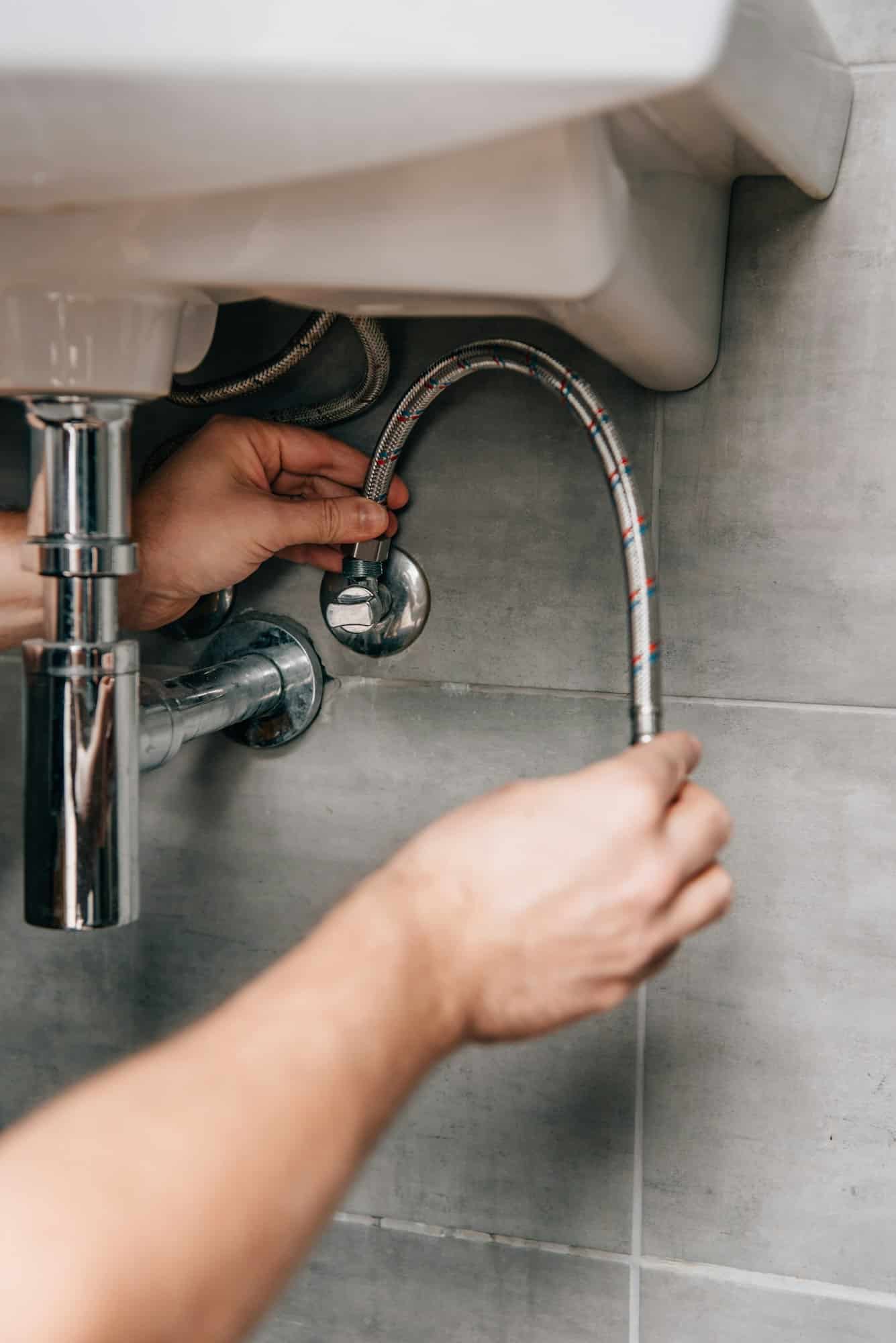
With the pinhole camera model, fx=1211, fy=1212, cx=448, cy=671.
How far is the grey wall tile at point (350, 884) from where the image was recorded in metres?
0.72

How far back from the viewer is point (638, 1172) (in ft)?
2.36

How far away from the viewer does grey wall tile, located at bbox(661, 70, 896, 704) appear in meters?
0.62

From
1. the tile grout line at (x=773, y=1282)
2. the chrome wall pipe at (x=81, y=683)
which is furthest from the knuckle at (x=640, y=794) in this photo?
the tile grout line at (x=773, y=1282)

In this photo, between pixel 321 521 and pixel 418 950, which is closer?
pixel 418 950

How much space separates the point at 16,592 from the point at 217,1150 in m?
0.39

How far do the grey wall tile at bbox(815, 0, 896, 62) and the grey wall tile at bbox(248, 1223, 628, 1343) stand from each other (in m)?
0.69

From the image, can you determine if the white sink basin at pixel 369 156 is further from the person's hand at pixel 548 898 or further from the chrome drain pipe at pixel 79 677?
the person's hand at pixel 548 898

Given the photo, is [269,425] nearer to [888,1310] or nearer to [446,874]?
[446,874]

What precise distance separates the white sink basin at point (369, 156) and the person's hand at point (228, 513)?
12 cm

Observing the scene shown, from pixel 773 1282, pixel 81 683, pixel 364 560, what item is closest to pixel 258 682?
pixel 364 560

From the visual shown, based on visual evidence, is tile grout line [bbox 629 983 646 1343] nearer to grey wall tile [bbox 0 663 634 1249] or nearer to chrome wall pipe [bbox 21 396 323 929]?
grey wall tile [bbox 0 663 634 1249]

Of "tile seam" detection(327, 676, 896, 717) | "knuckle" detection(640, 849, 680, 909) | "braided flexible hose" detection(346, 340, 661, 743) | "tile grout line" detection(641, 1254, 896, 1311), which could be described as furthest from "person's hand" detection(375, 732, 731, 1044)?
"tile grout line" detection(641, 1254, 896, 1311)

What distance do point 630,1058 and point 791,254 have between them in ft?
1.51

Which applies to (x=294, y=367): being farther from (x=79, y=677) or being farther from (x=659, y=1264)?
(x=659, y=1264)
